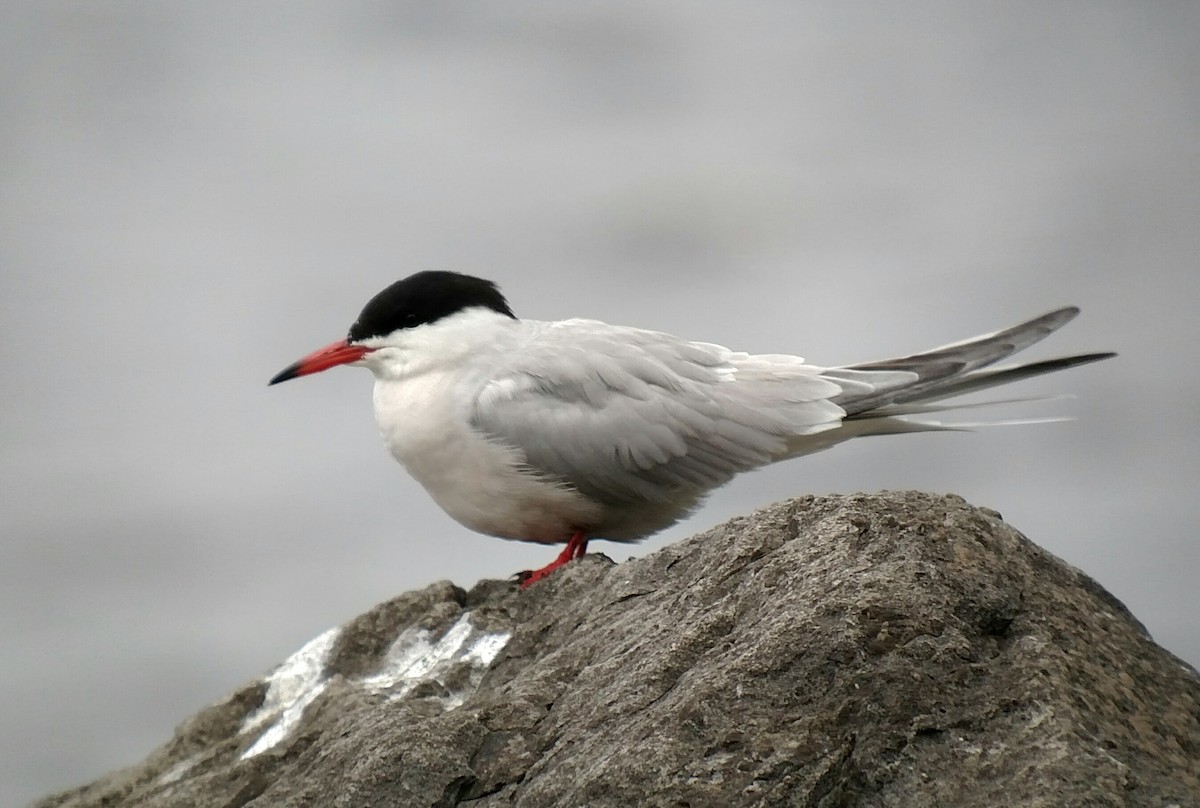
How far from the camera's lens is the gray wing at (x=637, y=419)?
5.95m

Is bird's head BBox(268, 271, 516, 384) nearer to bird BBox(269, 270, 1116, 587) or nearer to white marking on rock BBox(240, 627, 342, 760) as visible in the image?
bird BBox(269, 270, 1116, 587)

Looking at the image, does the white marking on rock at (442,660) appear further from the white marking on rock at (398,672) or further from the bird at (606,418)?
the bird at (606,418)

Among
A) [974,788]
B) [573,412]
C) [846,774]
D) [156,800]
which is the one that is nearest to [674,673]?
[846,774]

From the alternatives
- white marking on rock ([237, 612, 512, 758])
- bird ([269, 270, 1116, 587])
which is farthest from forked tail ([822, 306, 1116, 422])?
white marking on rock ([237, 612, 512, 758])

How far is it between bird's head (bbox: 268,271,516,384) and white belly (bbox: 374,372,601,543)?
27 cm

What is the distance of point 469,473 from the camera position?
6.01m

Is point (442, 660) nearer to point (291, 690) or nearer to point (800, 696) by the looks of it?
point (291, 690)

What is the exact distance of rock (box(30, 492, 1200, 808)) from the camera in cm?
331

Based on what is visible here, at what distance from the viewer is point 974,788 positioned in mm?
3215

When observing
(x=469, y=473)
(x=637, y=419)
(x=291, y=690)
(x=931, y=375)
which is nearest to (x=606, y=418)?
(x=637, y=419)

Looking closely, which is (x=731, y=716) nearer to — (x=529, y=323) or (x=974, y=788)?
(x=974, y=788)

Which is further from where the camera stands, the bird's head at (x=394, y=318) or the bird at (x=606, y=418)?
the bird's head at (x=394, y=318)

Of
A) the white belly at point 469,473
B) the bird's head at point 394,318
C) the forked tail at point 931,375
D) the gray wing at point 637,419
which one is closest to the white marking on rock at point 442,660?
the white belly at point 469,473

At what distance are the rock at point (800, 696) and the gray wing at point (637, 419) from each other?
1.33 m
